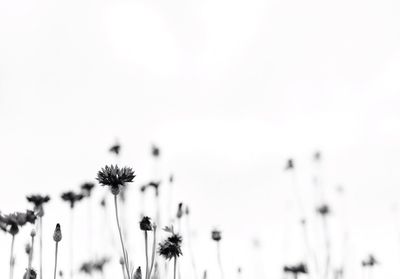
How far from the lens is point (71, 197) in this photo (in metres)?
4.89

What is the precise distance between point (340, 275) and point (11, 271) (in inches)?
105

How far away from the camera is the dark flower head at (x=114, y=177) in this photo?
134 inches

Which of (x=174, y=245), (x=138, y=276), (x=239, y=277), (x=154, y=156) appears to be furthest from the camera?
(x=154, y=156)

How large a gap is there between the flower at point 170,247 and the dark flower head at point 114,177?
1.82ft

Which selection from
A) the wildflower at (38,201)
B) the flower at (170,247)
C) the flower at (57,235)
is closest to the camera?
the flower at (57,235)

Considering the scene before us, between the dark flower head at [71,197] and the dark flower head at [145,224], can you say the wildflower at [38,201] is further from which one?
the dark flower head at [71,197]

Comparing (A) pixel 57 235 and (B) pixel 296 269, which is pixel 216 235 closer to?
(B) pixel 296 269

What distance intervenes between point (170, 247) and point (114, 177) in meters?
0.65

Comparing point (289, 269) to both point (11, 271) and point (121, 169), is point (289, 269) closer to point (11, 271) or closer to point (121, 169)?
point (121, 169)

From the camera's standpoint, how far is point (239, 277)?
13.7 ft

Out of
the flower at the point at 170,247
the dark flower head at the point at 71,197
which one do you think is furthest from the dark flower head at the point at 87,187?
the flower at the point at 170,247

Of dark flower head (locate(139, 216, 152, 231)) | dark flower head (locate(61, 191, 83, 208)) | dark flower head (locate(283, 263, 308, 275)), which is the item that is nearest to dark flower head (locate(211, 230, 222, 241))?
dark flower head (locate(283, 263, 308, 275))

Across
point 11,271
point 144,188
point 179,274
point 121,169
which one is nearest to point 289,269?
point 179,274

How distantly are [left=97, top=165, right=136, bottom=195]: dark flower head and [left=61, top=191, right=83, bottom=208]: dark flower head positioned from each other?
1.51 metres
